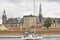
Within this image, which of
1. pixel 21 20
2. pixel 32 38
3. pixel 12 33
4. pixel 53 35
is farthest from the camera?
pixel 21 20

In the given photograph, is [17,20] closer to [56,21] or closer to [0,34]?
[56,21]

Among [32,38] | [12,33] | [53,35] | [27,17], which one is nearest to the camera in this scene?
[32,38]

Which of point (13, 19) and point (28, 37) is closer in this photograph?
point (28, 37)

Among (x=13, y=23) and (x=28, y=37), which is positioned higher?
(x=28, y=37)

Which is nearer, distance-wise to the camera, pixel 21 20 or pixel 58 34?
pixel 58 34

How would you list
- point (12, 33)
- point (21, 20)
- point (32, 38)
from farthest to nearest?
point (21, 20)
point (12, 33)
point (32, 38)

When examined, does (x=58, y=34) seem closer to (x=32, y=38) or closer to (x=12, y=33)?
(x=12, y=33)

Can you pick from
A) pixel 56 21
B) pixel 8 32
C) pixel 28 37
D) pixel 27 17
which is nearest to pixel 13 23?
pixel 27 17

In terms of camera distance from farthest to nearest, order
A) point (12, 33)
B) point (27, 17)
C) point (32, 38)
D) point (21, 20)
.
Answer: point (21, 20)
point (27, 17)
point (12, 33)
point (32, 38)

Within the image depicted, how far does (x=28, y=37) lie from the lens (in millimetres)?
19703

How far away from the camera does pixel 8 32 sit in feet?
101

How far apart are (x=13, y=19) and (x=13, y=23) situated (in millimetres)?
1875

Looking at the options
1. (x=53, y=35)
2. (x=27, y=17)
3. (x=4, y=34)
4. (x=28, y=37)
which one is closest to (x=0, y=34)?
(x=4, y=34)

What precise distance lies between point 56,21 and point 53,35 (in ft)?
95.4
